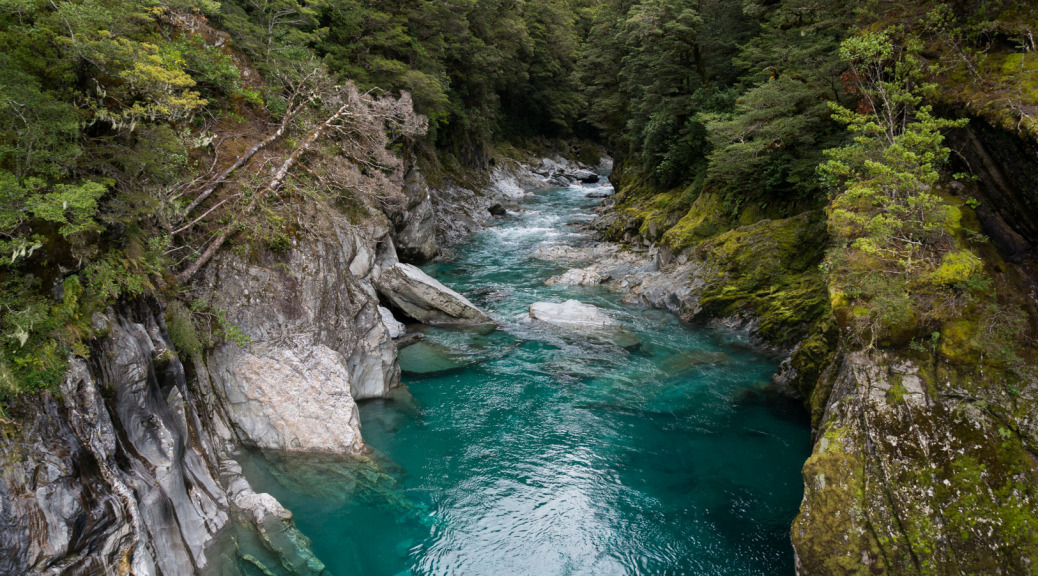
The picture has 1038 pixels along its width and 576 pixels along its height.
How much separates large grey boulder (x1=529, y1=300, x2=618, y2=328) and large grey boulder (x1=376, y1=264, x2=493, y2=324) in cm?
155

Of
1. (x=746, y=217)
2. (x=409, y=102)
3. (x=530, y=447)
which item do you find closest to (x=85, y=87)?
(x=530, y=447)

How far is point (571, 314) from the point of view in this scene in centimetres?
1459

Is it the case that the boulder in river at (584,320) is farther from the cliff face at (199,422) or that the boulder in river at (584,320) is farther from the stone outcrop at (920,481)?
the stone outcrop at (920,481)

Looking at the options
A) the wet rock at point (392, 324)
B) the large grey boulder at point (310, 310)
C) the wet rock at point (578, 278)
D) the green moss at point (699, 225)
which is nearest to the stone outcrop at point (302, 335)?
the large grey boulder at point (310, 310)

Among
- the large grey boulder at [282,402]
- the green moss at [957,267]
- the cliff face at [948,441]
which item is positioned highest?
the green moss at [957,267]

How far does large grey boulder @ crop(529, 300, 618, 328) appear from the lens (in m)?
14.3

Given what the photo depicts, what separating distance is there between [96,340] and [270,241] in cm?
428

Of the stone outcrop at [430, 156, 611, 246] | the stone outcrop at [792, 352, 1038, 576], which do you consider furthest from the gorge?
the stone outcrop at [430, 156, 611, 246]

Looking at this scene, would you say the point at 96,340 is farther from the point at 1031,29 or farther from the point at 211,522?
the point at 1031,29

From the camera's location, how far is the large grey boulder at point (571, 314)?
14336mm

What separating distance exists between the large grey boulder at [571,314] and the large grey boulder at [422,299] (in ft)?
5.09

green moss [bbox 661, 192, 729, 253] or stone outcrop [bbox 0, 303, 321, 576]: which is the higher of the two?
green moss [bbox 661, 192, 729, 253]

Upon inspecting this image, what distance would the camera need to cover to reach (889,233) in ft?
20.4

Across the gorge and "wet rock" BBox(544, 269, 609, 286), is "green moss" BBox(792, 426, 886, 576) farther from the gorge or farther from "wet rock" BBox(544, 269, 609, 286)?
"wet rock" BBox(544, 269, 609, 286)
